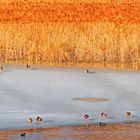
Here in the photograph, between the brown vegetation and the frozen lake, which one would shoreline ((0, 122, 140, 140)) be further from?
the brown vegetation

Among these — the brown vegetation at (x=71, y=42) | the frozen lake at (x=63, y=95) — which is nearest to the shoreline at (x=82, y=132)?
the frozen lake at (x=63, y=95)

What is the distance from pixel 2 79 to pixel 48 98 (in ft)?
10.1

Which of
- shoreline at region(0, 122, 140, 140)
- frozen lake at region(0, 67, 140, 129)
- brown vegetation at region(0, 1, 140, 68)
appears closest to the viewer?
shoreline at region(0, 122, 140, 140)

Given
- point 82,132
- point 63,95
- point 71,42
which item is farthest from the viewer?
point 71,42

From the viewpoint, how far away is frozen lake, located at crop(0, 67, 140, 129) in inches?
582

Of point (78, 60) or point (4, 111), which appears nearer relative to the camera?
point (4, 111)

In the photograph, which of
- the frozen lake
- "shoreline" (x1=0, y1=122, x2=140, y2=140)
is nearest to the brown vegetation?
the frozen lake

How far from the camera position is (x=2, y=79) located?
1991 centimetres

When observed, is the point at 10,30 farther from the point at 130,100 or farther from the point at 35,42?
the point at 130,100

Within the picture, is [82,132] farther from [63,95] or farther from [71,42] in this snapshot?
[71,42]

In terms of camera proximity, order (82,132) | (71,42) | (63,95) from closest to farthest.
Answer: (82,132)
(63,95)
(71,42)

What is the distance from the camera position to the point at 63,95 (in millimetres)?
17500

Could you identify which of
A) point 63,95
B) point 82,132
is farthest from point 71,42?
point 82,132

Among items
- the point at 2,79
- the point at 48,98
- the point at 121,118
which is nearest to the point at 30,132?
the point at 121,118
